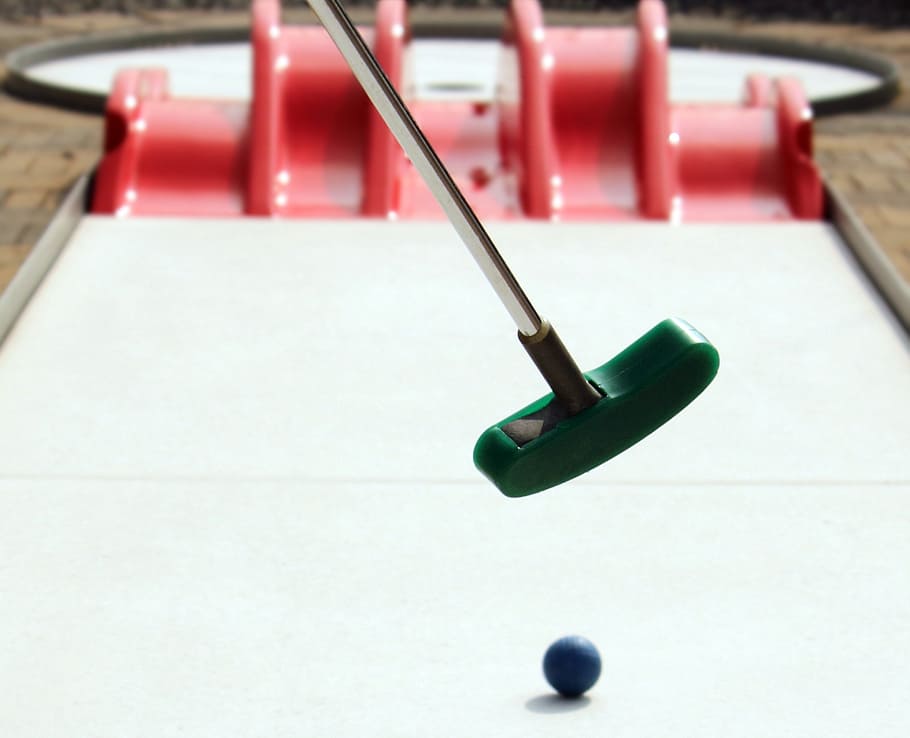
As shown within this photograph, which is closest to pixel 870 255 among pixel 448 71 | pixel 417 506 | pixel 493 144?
pixel 493 144

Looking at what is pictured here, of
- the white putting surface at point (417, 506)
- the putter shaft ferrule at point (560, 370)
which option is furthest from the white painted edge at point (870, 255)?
the putter shaft ferrule at point (560, 370)

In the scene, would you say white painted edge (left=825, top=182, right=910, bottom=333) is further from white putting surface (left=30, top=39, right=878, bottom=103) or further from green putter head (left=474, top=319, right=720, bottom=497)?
white putting surface (left=30, top=39, right=878, bottom=103)

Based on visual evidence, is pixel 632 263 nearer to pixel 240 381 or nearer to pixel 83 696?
pixel 240 381

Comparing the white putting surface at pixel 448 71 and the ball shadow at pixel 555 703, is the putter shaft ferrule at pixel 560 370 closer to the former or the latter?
the ball shadow at pixel 555 703

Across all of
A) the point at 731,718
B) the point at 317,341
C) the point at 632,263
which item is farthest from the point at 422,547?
the point at 632,263

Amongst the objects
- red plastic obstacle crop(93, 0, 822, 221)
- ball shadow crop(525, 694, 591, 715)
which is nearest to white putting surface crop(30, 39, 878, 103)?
red plastic obstacle crop(93, 0, 822, 221)

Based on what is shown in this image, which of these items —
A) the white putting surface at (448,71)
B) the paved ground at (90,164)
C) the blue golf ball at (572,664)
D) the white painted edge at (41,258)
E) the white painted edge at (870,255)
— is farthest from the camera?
the white putting surface at (448,71)
